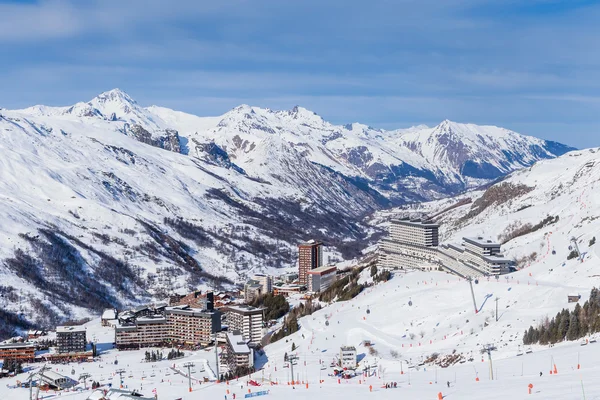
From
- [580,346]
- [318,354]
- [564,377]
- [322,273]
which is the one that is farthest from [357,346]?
[322,273]

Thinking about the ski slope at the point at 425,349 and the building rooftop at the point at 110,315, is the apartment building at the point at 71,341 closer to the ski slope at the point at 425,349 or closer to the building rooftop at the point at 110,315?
the ski slope at the point at 425,349

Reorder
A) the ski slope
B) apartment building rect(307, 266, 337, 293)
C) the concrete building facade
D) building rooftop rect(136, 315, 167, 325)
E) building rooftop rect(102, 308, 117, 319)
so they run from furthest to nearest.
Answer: apartment building rect(307, 266, 337, 293), building rooftop rect(102, 308, 117, 319), building rooftop rect(136, 315, 167, 325), the concrete building facade, the ski slope

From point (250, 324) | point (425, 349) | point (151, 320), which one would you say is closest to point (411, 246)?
point (250, 324)

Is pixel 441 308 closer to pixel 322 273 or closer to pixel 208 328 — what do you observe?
pixel 208 328

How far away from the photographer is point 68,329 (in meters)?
146

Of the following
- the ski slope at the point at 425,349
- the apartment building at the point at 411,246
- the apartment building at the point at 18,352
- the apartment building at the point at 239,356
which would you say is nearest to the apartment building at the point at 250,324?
the ski slope at the point at 425,349

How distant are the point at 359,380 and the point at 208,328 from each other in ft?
266

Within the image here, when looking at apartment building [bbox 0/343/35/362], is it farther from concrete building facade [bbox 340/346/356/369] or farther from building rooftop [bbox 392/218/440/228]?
building rooftop [bbox 392/218/440/228]

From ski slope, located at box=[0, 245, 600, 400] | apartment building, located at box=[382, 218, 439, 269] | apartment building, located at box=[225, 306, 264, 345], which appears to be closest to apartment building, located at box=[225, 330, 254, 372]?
ski slope, located at box=[0, 245, 600, 400]

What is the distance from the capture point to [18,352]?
137250 mm

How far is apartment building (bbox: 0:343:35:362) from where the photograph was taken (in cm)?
13650

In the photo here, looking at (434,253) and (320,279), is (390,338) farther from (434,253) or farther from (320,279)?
(320,279)

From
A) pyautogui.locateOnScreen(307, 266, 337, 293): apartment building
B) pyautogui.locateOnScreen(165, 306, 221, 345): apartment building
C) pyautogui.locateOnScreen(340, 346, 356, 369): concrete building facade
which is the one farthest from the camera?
pyautogui.locateOnScreen(307, 266, 337, 293): apartment building

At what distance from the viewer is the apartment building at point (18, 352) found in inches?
5374
